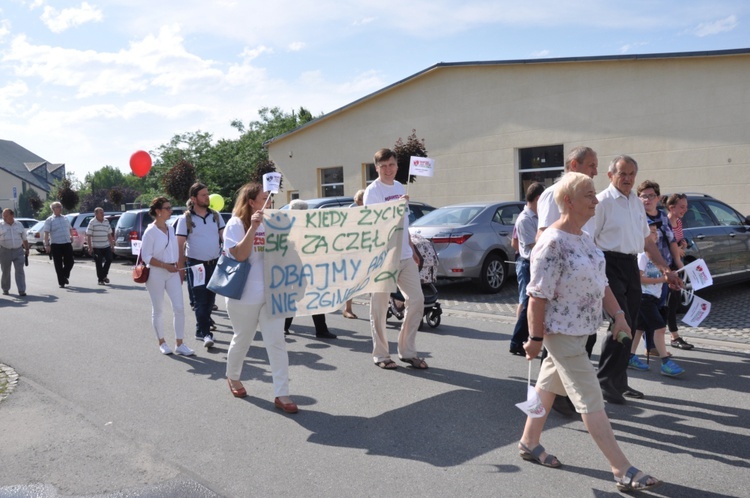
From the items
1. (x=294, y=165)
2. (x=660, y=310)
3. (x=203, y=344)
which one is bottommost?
(x=203, y=344)

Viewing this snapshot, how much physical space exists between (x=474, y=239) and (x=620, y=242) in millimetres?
6341

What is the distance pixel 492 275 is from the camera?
12008 mm

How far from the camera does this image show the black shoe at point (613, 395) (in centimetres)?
550

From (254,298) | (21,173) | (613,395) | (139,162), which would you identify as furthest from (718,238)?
(21,173)

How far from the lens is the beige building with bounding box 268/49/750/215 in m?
16.7

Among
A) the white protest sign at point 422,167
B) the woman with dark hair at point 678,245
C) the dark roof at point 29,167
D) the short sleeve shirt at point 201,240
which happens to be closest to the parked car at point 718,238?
the woman with dark hair at point 678,245

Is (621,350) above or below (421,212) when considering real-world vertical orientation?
below

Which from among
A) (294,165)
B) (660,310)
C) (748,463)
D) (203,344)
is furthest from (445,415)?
(294,165)

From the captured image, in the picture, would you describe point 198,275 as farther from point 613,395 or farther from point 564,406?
point 613,395

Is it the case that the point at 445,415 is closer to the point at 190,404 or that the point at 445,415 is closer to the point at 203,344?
the point at 190,404

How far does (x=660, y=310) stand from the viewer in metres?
6.97

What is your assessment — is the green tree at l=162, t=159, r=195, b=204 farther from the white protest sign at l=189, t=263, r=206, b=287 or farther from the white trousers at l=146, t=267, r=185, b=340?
the white trousers at l=146, t=267, r=185, b=340

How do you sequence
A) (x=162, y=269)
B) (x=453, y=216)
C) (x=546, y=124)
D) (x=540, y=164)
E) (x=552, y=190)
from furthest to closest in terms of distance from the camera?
(x=540, y=164)
(x=546, y=124)
(x=453, y=216)
(x=162, y=269)
(x=552, y=190)

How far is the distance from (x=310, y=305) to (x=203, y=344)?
3085mm
